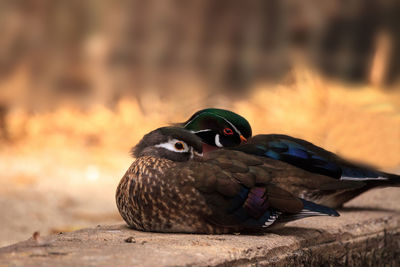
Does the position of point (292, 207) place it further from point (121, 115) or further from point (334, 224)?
point (121, 115)

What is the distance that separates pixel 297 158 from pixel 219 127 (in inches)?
11.9

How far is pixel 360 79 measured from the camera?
19.6 feet

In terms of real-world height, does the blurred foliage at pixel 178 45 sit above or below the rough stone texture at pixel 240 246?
above

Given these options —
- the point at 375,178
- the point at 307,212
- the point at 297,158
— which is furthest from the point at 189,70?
the point at 307,212

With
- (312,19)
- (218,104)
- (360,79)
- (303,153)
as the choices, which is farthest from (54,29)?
(303,153)

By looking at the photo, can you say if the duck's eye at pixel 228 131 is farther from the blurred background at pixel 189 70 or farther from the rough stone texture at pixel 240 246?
the blurred background at pixel 189 70

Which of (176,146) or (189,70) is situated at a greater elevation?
(189,70)

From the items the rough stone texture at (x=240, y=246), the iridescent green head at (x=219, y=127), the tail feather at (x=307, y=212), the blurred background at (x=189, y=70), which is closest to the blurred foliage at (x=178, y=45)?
the blurred background at (x=189, y=70)

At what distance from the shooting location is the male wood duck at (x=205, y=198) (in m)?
1.87

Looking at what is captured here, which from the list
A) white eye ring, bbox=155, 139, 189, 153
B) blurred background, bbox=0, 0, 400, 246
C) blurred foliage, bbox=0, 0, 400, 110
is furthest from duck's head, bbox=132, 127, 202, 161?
blurred foliage, bbox=0, 0, 400, 110

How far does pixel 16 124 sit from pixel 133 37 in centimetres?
129

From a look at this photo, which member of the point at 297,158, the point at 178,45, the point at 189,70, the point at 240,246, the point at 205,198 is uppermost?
the point at 178,45

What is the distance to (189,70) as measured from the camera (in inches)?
230

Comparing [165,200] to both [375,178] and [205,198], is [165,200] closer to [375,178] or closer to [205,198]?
[205,198]
